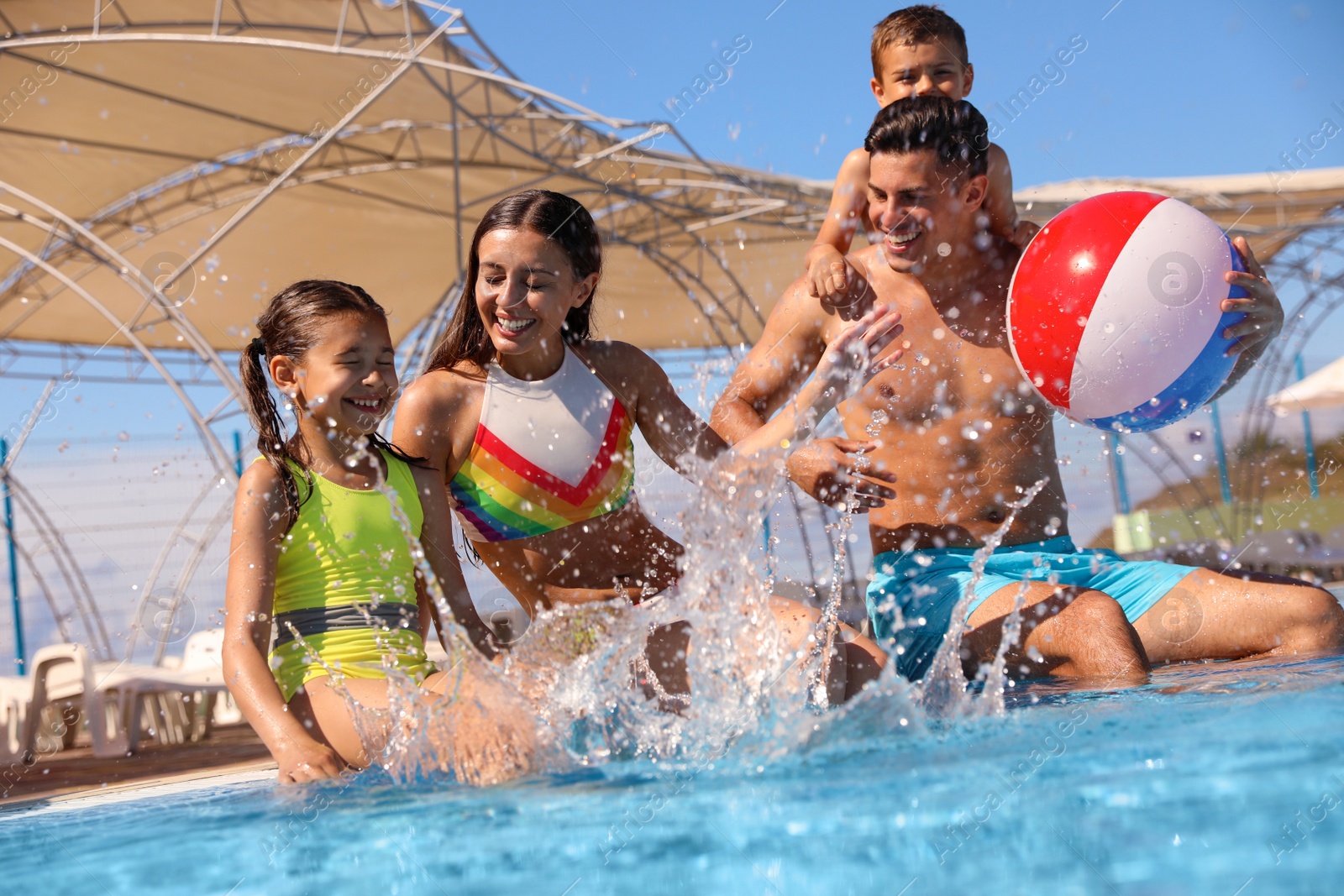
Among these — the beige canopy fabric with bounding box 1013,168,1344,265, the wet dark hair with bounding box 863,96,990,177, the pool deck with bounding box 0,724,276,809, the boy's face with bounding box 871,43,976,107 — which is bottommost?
the pool deck with bounding box 0,724,276,809

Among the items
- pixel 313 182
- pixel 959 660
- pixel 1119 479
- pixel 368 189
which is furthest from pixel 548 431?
pixel 1119 479

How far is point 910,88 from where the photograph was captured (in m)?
3.64

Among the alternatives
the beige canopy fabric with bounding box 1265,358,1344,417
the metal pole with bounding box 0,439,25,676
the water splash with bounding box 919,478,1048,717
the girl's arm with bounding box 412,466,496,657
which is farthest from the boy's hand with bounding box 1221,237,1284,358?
the beige canopy fabric with bounding box 1265,358,1344,417

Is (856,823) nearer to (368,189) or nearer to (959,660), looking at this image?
(959,660)

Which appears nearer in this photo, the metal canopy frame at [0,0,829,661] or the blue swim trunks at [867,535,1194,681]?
the blue swim trunks at [867,535,1194,681]

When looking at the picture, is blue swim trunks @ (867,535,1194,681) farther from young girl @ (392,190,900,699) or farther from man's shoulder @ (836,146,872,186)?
man's shoulder @ (836,146,872,186)

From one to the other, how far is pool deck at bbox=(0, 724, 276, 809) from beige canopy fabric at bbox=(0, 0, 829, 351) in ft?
8.40

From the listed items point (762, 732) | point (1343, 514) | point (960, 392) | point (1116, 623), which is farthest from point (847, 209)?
point (1343, 514)

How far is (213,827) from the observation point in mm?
1853

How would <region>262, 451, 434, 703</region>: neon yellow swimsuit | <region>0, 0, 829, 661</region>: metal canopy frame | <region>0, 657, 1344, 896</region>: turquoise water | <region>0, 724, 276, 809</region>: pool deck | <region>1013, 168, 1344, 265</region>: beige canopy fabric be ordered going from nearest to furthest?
<region>0, 657, 1344, 896</region>: turquoise water, <region>262, 451, 434, 703</region>: neon yellow swimsuit, <region>0, 724, 276, 809</region>: pool deck, <region>0, 0, 829, 661</region>: metal canopy frame, <region>1013, 168, 1344, 265</region>: beige canopy fabric

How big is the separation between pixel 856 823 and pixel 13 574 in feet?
30.7

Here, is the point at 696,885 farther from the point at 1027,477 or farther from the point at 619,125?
the point at 619,125

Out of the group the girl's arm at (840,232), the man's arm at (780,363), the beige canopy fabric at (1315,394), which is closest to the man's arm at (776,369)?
the man's arm at (780,363)

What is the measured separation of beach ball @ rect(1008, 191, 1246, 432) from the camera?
2688mm
